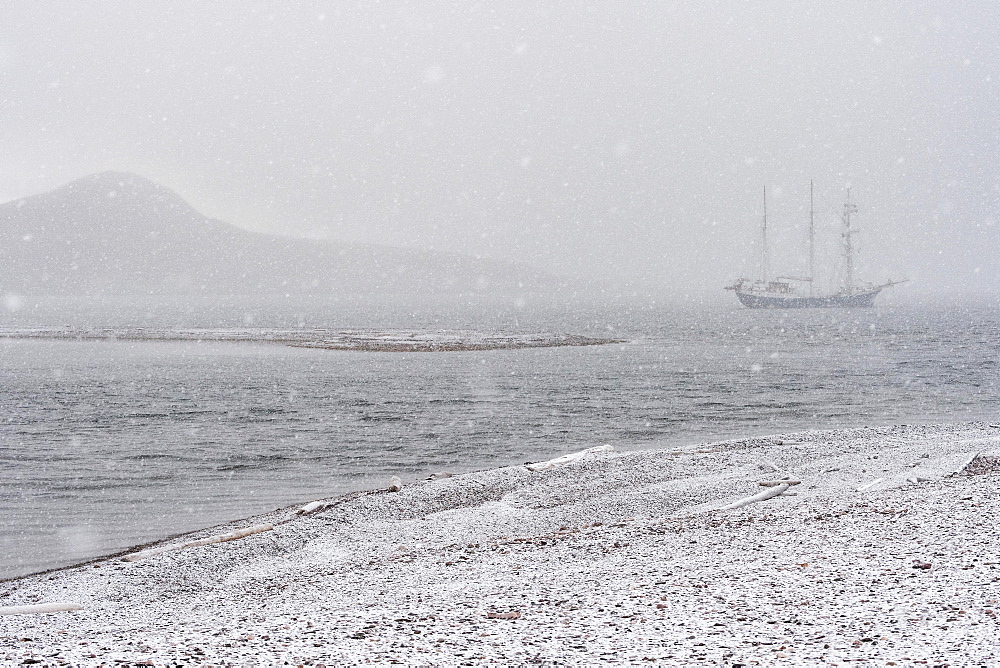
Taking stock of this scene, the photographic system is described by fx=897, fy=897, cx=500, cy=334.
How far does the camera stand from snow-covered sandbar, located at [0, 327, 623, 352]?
70000 millimetres

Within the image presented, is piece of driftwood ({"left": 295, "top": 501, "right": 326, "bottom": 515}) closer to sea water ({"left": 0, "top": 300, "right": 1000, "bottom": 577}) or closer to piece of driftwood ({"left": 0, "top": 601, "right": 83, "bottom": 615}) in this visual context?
sea water ({"left": 0, "top": 300, "right": 1000, "bottom": 577})

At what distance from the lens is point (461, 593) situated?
9.38 meters

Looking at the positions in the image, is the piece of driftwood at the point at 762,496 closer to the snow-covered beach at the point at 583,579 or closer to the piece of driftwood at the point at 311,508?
the snow-covered beach at the point at 583,579

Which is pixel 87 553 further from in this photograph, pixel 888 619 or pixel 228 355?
pixel 228 355

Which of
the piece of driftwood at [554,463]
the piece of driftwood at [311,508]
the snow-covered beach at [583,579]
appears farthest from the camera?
the piece of driftwood at [554,463]

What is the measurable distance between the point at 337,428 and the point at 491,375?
66.1 ft

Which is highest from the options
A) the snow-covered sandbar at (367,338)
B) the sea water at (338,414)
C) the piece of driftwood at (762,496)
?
the snow-covered sandbar at (367,338)

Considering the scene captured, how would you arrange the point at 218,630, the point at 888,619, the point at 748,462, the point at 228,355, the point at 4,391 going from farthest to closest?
the point at 228,355 < the point at 4,391 < the point at 748,462 < the point at 218,630 < the point at 888,619

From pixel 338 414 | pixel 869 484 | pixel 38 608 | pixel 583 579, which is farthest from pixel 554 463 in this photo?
pixel 338 414

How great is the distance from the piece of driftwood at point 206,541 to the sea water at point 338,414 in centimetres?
151

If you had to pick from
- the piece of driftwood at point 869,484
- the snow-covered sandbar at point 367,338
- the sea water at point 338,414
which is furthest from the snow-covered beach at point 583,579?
the snow-covered sandbar at point 367,338

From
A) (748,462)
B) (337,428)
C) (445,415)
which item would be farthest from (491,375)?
(748,462)

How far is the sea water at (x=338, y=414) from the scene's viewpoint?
60.8ft

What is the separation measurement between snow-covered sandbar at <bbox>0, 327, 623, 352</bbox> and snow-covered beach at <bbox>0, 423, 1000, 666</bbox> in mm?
52757
